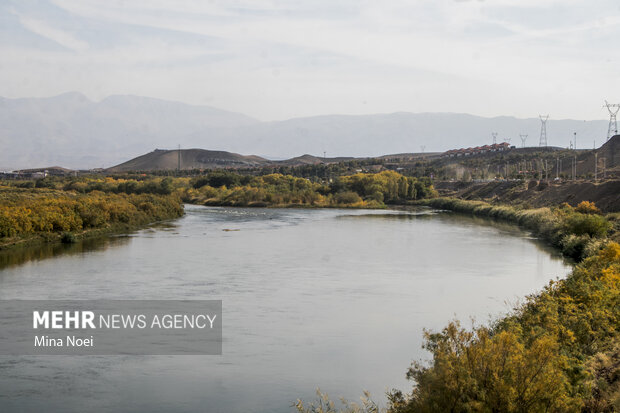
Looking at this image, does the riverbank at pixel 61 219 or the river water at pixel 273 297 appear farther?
the riverbank at pixel 61 219

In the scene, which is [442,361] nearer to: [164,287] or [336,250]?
[164,287]

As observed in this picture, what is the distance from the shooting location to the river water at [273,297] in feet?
34.8

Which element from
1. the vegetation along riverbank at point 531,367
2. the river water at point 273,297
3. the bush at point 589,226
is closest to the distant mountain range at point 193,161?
the river water at point 273,297

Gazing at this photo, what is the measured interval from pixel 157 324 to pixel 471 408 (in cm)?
951

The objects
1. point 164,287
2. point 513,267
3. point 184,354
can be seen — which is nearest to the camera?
point 184,354

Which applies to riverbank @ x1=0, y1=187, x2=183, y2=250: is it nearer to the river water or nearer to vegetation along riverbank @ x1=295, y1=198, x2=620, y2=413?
the river water

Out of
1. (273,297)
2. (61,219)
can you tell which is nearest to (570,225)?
(273,297)

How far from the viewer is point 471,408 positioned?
22.7ft

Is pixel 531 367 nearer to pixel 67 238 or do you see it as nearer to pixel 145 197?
pixel 67 238

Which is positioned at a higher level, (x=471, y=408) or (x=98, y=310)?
(x=471, y=408)

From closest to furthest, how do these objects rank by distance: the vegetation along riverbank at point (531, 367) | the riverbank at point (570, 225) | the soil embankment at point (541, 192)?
the vegetation along riverbank at point (531, 367) → the riverbank at point (570, 225) → the soil embankment at point (541, 192)

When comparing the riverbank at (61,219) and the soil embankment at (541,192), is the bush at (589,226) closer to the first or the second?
the soil embankment at (541,192)

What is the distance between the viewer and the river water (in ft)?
34.8

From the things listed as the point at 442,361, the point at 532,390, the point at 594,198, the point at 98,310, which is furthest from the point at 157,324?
the point at 594,198
